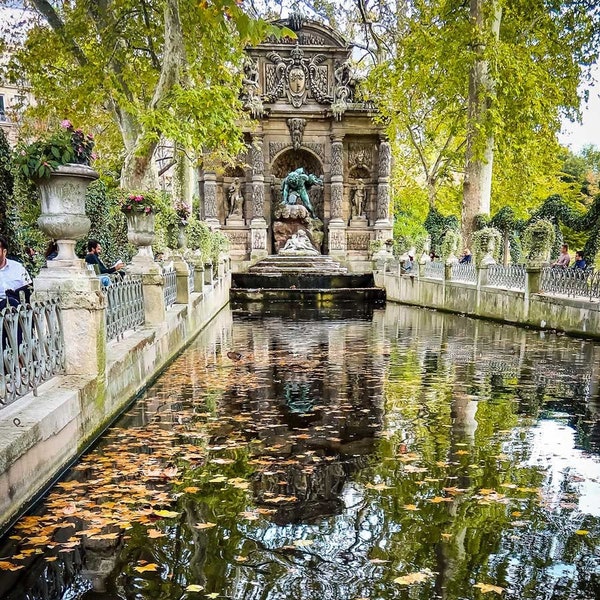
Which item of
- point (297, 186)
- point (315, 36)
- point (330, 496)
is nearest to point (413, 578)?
point (330, 496)

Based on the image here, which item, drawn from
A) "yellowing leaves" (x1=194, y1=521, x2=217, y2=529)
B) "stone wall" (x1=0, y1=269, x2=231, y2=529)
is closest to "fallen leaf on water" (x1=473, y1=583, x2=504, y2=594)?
"yellowing leaves" (x1=194, y1=521, x2=217, y2=529)

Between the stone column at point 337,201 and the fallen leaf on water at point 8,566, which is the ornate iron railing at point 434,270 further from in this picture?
the fallen leaf on water at point 8,566

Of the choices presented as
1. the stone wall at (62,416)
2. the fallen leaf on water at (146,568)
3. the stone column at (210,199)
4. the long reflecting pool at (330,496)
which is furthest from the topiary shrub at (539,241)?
the stone column at (210,199)

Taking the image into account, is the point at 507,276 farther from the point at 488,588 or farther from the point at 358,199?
the point at 358,199

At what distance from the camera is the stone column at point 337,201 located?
29969 millimetres

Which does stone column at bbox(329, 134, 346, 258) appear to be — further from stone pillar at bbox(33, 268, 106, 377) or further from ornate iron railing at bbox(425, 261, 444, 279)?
stone pillar at bbox(33, 268, 106, 377)

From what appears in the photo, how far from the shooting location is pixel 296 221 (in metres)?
30.3

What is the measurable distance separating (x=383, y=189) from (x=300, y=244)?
17.3 feet

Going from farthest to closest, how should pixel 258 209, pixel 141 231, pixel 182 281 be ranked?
pixel 258 209 < pixel 182 281 < pixel 141 231

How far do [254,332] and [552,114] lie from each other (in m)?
14.8

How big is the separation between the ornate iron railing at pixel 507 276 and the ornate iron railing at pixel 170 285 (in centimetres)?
834

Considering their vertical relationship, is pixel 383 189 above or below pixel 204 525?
above

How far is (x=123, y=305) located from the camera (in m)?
8.08

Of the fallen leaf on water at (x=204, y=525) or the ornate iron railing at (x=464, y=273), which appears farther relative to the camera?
the ornate iron railing at (x=464, y=273)
